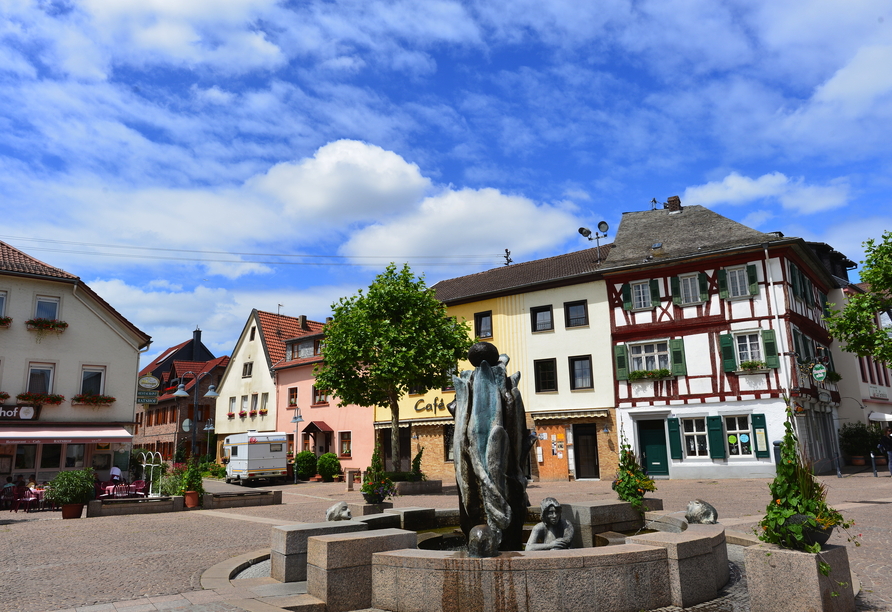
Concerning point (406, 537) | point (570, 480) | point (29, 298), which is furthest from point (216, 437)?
point (406, 537)

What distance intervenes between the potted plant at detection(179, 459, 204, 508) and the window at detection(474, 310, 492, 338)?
57.0 feet

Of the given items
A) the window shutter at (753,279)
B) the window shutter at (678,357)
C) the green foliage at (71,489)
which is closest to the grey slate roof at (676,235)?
the window shutter at (753,279)

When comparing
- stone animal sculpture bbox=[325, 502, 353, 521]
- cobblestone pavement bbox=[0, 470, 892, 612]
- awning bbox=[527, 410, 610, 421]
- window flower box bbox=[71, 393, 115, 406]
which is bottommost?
cobblestone pavement bbox=[0, 470, 892, 612]

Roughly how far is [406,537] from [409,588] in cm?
77

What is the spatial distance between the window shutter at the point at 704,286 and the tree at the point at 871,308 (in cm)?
477

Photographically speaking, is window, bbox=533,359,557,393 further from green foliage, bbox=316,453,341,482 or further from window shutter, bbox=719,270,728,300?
green foliage, bbox=316,453,341,482

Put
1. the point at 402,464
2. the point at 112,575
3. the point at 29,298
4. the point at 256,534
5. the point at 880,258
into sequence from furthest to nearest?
the point at 402,464, the point at 29,298, the point at 880,258, the point at 256,534, the point at 112,575

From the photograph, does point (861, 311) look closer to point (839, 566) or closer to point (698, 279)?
point (698, 279)

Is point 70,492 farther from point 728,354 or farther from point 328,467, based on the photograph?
point 728,354

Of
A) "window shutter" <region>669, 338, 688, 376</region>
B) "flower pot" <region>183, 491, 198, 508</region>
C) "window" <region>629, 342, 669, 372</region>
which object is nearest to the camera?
"flower pot" <region>183, 491, 198, 508</region>

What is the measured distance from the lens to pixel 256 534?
13.9m

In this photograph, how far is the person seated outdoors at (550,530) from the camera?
714 cm

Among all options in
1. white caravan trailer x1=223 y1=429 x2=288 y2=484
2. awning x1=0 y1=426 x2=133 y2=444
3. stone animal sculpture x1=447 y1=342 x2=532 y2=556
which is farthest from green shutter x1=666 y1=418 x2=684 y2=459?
awning x1=0 y1=426 x2=133 y2=444

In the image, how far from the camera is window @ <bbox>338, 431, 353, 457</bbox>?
3752 centimetres
